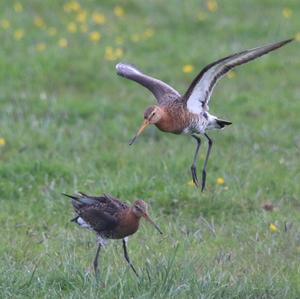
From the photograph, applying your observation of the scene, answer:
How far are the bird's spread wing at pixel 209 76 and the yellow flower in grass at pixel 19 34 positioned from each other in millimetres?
5750

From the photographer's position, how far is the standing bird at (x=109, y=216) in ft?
22.7

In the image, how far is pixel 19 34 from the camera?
12969 mm

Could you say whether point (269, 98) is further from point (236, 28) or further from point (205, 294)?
point (205, 294)

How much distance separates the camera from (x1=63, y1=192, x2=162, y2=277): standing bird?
6906 millimetres

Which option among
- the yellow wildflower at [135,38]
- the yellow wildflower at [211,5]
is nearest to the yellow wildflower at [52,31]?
the yellow wildflower at [135,38]

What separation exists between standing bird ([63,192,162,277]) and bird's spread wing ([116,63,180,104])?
96cm

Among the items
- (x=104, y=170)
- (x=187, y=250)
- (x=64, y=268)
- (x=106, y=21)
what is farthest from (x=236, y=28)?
(x=64, y=268)

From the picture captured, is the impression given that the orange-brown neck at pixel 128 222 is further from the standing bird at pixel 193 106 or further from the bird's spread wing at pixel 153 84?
the bird's spread wing at pixel 153 84

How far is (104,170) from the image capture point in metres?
9.52

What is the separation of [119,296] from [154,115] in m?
1.40

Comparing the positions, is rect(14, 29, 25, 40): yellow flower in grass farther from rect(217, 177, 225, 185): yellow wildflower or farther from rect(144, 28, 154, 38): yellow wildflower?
rect(217, 177, 225, 185): yellow wildflower

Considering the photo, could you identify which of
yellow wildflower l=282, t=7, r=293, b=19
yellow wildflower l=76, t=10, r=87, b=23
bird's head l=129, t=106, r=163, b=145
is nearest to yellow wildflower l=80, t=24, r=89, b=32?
yellow wildflower l=76, t=10, r=87, b=23

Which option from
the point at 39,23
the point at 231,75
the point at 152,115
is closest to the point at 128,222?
the point at 152,115

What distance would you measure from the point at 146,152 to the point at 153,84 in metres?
2.10
